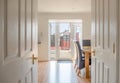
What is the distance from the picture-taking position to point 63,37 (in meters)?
9.39

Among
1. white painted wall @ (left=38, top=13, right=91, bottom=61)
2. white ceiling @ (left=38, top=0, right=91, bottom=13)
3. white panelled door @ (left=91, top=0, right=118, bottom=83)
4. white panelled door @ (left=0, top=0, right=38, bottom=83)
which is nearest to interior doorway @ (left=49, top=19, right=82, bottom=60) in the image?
white painted wall @ (left=38, top=13, right=91, bottom=61)

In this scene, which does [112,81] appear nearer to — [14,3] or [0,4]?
[14,3]

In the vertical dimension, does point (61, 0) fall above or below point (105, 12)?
above

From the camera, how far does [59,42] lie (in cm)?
934

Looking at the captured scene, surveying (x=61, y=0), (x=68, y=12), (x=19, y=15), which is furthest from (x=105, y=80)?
(x=68, y=12)

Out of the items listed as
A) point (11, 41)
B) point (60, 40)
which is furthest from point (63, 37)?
point (11, 41)

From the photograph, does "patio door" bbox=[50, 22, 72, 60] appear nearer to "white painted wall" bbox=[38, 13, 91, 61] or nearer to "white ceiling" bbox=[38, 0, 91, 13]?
"white painted wall" bbox=[38, 13, 91, 61]

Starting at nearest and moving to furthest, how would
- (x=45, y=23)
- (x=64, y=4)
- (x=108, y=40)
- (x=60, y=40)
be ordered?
1. (x=108, y=40)
2. (x=64, y=4)
3. (x=45, y=23)
4. (x=60, y=40)

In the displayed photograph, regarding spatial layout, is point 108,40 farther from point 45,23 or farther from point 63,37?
point 63,37

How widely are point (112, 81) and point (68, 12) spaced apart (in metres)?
7.10

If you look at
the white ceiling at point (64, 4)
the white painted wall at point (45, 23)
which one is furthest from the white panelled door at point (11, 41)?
the white painted wall at point (45, 23)

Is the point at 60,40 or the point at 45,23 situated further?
the point at 60,40

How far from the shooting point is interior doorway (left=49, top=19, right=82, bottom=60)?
9.29 metres

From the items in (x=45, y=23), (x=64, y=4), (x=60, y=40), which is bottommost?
(x=60, y=40)
